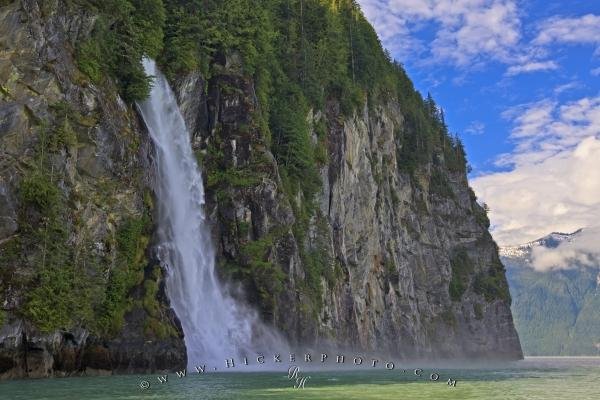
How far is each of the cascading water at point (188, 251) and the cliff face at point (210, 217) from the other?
1.81m

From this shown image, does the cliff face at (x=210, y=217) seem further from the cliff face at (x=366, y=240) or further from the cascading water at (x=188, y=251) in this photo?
the cascading water at (x=188, y=251)

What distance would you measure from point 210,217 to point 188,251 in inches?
231

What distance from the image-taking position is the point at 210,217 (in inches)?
1902

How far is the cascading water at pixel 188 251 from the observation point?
40.3 metres

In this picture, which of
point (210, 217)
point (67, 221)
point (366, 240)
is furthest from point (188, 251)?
point (366, 240)

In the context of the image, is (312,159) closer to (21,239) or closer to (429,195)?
(21,239)

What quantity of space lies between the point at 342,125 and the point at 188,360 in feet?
122

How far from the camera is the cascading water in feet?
132

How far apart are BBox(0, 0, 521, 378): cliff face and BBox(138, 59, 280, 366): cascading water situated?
5.92ft

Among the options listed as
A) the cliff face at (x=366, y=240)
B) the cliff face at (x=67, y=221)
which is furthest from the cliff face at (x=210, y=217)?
the cliff face at (x=366, y=240)

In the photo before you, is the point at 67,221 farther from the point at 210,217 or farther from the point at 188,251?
the point at 210,217

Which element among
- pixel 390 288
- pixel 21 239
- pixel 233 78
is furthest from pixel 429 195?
pixel 21 239

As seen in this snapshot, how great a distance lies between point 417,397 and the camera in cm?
2045

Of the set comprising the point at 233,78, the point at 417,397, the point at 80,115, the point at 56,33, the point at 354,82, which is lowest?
the point at 417,397
